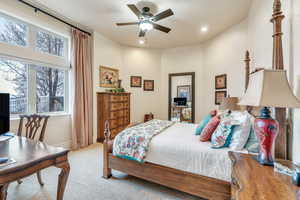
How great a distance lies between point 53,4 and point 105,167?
3.15 meters

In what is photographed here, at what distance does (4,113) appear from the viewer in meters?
1.76

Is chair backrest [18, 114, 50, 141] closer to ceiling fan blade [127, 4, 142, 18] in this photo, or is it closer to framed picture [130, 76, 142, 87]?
ceiling fan blade [127, 4, 142, 18]

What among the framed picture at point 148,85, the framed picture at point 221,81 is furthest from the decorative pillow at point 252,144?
the framed picture at point 148,85

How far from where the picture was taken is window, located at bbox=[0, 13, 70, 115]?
2.64 m

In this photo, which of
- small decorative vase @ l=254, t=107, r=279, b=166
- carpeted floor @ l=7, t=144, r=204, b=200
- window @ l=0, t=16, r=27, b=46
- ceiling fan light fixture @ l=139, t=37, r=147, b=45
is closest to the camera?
small decorative vase @ l=254, t=107, r=279, b=166

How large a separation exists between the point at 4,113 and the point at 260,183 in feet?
8.38

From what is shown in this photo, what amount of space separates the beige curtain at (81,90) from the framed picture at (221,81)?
11.5 ft

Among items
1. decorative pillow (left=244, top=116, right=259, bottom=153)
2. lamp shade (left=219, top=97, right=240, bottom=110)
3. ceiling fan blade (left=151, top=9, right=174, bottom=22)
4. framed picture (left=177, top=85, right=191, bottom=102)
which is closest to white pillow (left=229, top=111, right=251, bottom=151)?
decorative pillow (left=244, top=116, right=259, bottom=153)

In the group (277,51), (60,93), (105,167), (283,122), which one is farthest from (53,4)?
(283,122)

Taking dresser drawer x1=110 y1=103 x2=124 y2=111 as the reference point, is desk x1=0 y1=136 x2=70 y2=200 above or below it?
below

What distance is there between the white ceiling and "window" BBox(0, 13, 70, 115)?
25.0 inches

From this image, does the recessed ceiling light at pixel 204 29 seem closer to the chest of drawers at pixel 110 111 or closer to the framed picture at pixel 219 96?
the framed picture at pixel 219 96

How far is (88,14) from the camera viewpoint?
3197mm

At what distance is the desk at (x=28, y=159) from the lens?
3.39 ft
